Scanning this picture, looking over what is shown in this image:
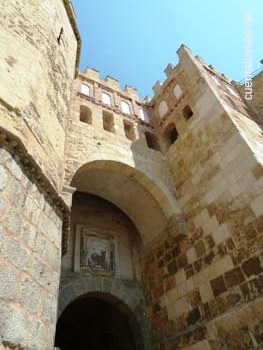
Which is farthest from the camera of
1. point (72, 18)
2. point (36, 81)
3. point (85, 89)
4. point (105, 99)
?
point (105, 99)

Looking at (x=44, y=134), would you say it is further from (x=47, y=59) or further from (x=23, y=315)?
(x=23, y=315)

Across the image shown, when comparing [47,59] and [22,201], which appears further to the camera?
[47,59]

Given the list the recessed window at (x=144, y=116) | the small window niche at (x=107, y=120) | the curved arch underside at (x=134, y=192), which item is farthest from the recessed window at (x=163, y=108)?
the curved arch underside at (x=134, y=192)

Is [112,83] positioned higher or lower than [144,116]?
higher

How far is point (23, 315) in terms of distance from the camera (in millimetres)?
2227

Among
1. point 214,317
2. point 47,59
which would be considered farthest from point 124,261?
→ point 47,59

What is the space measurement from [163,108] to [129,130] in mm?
1621

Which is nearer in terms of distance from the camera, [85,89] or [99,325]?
[99,325]

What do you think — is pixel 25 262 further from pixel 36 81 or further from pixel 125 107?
pixel 125 107

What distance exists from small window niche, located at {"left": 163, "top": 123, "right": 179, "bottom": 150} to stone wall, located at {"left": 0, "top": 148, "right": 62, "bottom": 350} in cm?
568

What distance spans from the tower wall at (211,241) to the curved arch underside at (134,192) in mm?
368

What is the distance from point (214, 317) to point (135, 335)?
7.33 feet

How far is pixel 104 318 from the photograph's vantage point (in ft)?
23.7

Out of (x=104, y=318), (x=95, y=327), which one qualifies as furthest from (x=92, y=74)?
(x=95, y=327)
